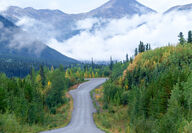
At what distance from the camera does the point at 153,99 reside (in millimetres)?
38344

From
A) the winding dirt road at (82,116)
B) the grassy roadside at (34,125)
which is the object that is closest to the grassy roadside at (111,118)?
the winding dirt road at (82,116)

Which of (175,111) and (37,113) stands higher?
(175,111)

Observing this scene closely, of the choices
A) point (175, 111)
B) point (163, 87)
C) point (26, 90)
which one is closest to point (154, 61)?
point (163, 87)

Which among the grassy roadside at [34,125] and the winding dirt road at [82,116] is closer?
the grassy roadside at [34,125]

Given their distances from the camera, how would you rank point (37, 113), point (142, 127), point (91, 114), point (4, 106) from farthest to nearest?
1. point (91, 114)
2. point (37, 113)
3. point (4, 106)
4. point (142, 127)

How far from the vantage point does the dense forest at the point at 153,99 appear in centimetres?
2864

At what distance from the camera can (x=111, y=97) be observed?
63625 mm

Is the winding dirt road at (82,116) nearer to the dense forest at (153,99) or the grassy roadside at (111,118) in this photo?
the grassy roadside at (111,118)

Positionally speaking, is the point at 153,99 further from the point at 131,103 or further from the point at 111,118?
the point at 111,118

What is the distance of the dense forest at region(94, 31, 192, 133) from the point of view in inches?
1128

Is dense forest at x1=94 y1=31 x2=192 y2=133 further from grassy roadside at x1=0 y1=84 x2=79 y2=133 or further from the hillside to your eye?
grassy roadside at x1=0 y1=84 x2=79 y2=133

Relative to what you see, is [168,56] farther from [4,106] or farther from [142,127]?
[4,106]

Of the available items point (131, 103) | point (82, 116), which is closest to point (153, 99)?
point (131, 103)

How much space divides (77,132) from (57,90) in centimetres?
3121
